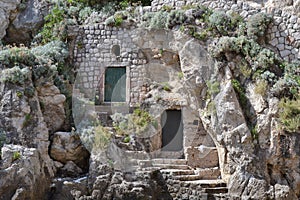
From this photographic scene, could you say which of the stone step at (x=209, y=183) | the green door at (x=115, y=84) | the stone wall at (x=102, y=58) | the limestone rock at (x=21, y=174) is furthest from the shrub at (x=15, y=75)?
the stone step at (x=209, y=183)

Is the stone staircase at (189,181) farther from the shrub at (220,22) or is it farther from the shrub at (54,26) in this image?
the shrub at (54,26)

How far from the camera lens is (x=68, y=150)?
13055 millimetres

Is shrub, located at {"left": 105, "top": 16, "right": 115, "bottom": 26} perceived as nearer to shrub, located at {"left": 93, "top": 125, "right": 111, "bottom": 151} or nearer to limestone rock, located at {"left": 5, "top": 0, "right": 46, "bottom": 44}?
limestone rock, located at {"left": 5, "top": 0, "right": 46, "bottom": 44}

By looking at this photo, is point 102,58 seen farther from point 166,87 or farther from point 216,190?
point 216,190

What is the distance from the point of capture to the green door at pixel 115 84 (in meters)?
15.3

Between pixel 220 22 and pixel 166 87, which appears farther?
pixel 166 87

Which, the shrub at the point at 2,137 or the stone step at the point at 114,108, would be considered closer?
the shrub at the point at 2,137

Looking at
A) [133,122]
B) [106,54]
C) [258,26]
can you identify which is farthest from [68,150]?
[258,26]

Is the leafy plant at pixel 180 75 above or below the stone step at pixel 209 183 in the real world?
above

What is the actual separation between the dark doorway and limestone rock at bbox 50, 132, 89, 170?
109 inches

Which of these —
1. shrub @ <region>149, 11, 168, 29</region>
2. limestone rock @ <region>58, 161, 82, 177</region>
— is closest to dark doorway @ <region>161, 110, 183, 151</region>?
shrub @ <region>149, 11, 168, 29</region>

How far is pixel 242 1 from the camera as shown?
14375mm

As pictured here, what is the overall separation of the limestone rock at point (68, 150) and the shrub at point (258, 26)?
5786 millimetres

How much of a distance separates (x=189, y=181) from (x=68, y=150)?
134 inches
